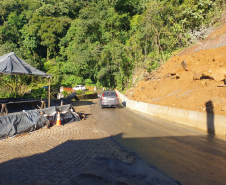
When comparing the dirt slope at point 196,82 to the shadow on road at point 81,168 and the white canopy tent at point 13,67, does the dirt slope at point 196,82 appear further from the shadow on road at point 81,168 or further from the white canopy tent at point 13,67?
the white canopy tent at point 13,67

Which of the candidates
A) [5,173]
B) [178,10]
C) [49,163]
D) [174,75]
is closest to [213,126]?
[49,163]

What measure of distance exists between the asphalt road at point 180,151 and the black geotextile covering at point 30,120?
2872 mm

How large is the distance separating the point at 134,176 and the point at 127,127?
5.50m

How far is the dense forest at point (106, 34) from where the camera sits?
24.1m

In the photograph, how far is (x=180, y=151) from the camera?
20.4ft

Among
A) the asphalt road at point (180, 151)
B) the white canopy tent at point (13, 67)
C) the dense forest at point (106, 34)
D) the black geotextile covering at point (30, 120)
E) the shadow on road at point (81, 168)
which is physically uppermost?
the dense forest at point (106, 34)

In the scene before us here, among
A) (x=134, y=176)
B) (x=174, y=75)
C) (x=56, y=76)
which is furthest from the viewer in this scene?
(x=56, y=76)

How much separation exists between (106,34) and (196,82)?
27.5m

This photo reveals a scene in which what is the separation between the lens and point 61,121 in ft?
34.8

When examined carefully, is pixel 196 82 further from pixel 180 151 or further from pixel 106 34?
pixel 106 34

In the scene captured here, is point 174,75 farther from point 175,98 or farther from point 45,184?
point 45,184

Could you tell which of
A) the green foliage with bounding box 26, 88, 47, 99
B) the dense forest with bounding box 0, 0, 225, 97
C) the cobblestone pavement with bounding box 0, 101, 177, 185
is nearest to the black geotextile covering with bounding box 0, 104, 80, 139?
the cobblestone pavement with bounding box 0, 101, 177, 185

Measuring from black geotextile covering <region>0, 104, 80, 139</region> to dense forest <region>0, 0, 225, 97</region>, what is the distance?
29.9 feet

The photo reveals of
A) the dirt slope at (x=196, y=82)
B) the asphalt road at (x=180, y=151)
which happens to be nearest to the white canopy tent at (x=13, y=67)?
the asphalt road at (x=180, y=151)
